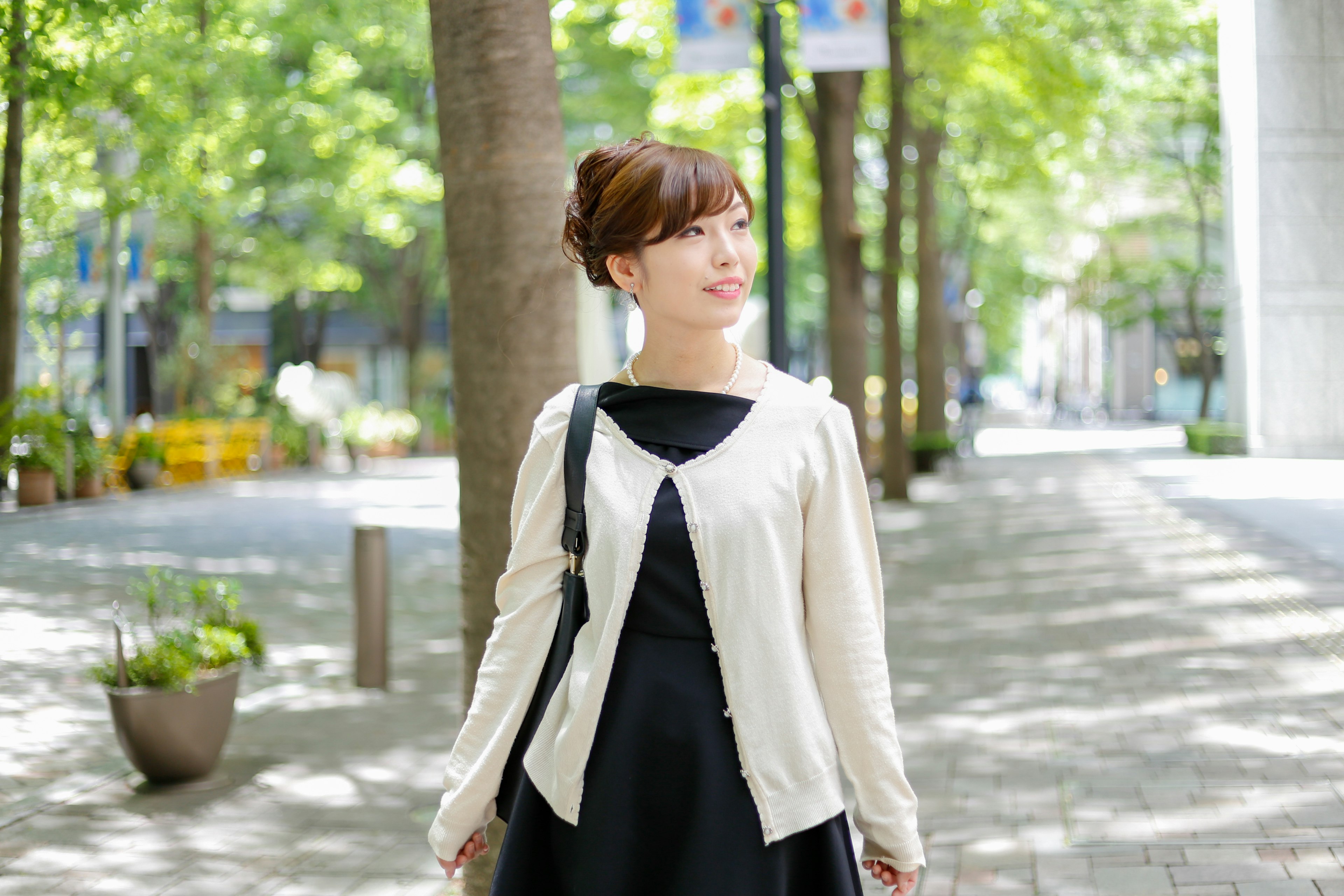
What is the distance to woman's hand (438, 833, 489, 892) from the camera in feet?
7.86

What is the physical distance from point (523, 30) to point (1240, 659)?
554 cm

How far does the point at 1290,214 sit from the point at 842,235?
13.5 feet

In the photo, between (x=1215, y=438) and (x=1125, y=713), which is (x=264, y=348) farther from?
(x=1125, y=713)

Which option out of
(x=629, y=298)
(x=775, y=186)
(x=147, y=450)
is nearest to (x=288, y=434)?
(x=147, y=450)

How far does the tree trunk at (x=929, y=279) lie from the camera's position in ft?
77.2

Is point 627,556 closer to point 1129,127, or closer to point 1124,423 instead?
point 1129,127

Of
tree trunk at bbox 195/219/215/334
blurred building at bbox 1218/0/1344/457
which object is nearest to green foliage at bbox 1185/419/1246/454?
blurred building at bbox 1218/0/1344/457

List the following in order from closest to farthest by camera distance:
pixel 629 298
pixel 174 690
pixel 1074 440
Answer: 1. pixel 629 298
2. pixel 174 690
3. pixel 1074 440

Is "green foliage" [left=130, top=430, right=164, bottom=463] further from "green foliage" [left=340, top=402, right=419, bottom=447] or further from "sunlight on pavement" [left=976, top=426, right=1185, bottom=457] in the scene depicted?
"sunlight on pavement" [left=976, top=426, right=1185, bottom=457]

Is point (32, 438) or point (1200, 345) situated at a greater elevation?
point (1200, 345)

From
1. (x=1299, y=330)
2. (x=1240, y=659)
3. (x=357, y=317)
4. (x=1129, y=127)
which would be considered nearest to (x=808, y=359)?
(x=1129, y=127)

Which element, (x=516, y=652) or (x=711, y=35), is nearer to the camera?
(x=516, y=652)

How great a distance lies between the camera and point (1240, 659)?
300 inches

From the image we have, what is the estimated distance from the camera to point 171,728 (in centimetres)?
564
